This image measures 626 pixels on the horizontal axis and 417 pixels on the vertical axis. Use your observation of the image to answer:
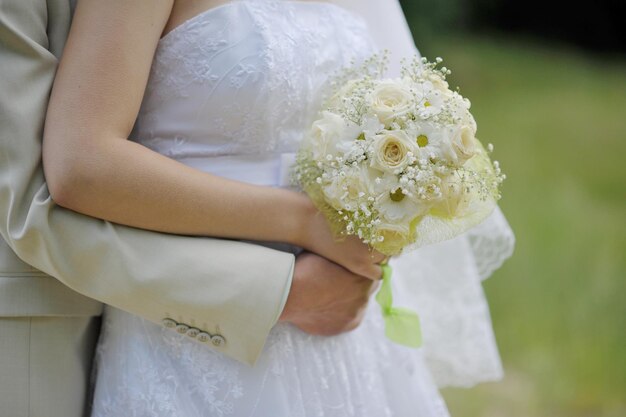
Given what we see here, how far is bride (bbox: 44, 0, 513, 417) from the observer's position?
1604 millimetres

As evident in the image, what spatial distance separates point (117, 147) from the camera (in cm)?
161

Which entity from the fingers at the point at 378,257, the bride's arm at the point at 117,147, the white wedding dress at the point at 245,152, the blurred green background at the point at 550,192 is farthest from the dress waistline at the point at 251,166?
the blurred green background at the point at 550,192

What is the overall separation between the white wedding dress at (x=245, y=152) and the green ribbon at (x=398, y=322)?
0.09 meters

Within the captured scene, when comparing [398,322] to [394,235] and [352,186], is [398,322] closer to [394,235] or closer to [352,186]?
[394,235]

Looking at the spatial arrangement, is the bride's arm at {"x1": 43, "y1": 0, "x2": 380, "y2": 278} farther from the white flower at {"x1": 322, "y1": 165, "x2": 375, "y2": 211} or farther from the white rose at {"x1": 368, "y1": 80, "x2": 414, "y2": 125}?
the white rose at {"x1": 368, "y1": 80, "x2": 414, "y2": 125}

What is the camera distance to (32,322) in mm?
1703

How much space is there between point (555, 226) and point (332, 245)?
15.2ft

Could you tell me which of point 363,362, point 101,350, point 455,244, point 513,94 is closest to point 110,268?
point 101,350

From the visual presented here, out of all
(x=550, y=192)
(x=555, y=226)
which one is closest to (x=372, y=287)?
(x=555, y=226)

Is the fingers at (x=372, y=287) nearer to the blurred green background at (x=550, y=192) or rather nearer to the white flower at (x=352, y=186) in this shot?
the white flower at (x=352, y=186)

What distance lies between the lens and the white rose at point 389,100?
1671 millimetres

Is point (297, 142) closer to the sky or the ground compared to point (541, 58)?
closer to the sky

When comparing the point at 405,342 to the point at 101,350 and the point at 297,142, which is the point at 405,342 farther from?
the point at 101,350

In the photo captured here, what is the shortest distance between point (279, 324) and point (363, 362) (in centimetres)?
25
